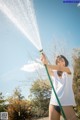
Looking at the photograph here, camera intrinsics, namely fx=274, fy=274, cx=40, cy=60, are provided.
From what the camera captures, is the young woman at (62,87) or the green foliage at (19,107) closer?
the young woman at (62,87)

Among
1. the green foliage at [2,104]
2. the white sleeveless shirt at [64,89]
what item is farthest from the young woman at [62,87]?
the green foliage at [2,104]

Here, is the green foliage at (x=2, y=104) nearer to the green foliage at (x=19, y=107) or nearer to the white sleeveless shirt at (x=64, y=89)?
the green foliage at (x=19, y=107)

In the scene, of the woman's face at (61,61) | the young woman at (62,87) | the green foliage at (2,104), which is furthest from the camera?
the green foliage at (2,104)

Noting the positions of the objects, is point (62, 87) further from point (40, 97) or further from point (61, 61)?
point (40, 97)

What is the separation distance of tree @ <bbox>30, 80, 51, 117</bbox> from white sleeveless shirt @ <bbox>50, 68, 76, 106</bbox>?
0.30 m

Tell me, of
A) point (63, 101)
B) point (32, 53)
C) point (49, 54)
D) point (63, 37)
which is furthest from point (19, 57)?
point (63, 101)

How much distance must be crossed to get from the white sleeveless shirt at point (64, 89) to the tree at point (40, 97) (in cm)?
30

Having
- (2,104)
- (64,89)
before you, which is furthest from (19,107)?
(64,89)

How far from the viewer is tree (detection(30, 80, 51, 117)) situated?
2.24 m

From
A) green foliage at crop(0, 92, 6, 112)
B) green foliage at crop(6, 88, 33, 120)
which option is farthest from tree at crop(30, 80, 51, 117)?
green foliage at crop(0, 92, 6, 112)

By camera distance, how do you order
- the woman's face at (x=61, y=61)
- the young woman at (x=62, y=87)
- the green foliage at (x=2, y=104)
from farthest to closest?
the green foliage at (x=2, y=104) → the woman's face at (x=61, y=61) → the young woman at (x=62, y=87)

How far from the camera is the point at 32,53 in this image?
7.55 feet

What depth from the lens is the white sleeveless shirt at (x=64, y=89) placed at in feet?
6.35

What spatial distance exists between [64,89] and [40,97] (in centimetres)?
38
